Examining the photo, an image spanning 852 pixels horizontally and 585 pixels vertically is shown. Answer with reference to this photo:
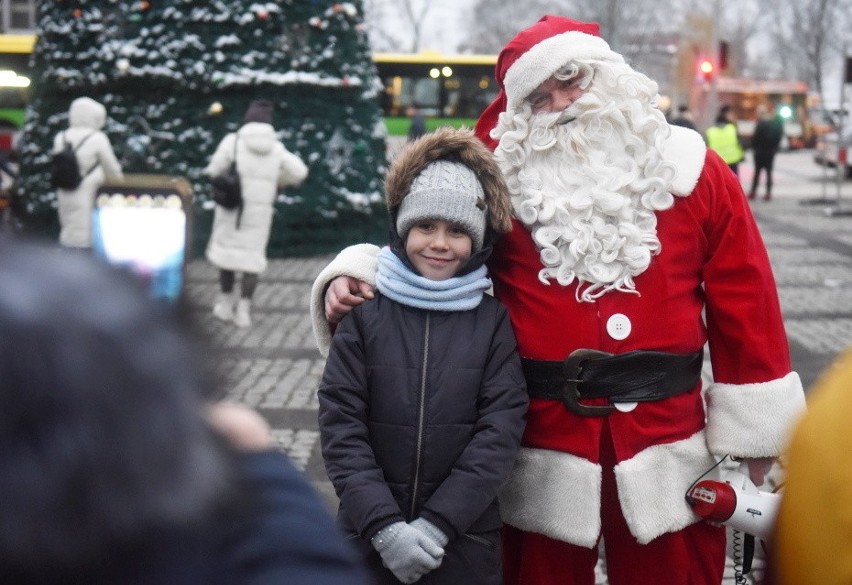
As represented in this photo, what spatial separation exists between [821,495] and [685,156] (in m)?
1.68

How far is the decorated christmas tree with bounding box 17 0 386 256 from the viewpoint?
42.5 ft

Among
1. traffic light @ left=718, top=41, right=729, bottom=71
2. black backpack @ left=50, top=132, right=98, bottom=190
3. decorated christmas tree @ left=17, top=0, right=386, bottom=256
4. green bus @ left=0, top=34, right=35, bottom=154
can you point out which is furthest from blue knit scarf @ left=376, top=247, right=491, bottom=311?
traffic light @ left=718, top=41, right=729, bottom=71

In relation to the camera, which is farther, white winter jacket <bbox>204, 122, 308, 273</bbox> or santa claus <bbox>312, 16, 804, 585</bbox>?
white winter jacket <bbox>204, 122, 308, 273</bbox>

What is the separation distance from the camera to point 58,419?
924mm

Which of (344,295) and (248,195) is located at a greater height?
(344,295)

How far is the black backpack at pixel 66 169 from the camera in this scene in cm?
896

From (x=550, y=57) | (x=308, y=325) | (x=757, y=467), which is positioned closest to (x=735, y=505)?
(x=757, y=467)

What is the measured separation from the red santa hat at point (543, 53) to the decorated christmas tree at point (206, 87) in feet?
34.1

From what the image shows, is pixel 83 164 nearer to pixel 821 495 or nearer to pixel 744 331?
pixel 744 331

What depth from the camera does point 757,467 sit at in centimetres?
278

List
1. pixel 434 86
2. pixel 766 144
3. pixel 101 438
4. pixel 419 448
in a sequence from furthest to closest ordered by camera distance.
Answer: pixel 434 86 < pixel 766 144 < pixel 419 448 < pixel 101 438

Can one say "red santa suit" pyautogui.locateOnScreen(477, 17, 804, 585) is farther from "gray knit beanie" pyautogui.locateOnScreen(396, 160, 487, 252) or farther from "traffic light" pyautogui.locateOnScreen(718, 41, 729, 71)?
"traffic light" pyautogui.locateOnScreen(718, 41, 729, 71)

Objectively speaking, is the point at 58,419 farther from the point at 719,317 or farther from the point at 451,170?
the point at 719,317

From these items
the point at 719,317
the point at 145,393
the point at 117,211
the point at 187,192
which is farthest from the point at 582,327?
the point at 187,192
